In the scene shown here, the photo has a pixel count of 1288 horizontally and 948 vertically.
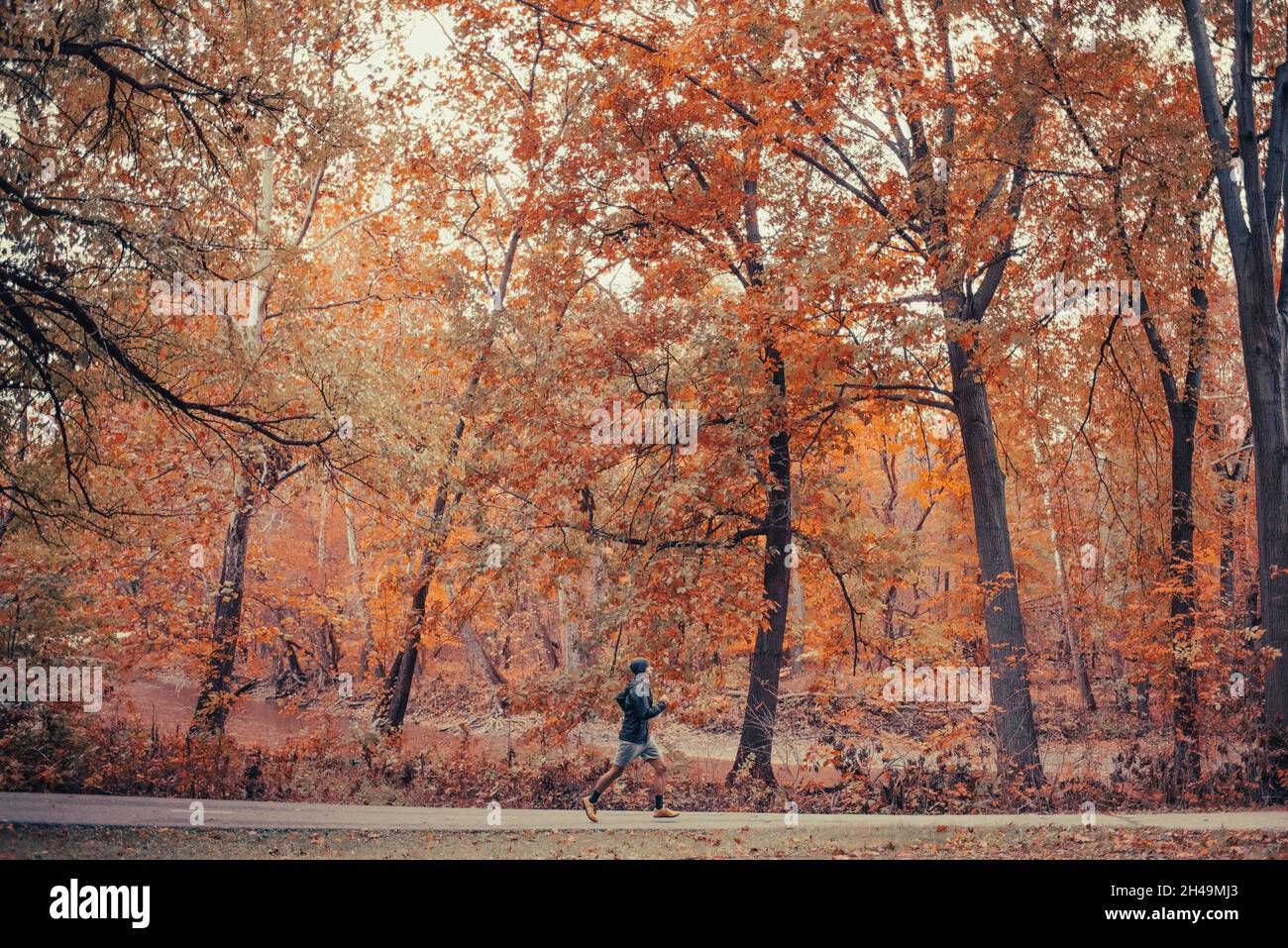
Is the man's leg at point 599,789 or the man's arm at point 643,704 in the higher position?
the man's arm at point 643,704

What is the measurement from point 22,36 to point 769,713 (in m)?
13.9

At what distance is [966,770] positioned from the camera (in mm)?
15219

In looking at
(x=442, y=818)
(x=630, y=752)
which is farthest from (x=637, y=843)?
(x=442, y=818)

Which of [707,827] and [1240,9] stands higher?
[1240,9]

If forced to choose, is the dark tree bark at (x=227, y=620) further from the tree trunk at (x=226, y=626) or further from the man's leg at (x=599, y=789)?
the man's leg at (x=599, y=789)

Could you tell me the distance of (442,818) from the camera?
40.4 feet

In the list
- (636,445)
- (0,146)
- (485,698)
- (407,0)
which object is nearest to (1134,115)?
(636,445)

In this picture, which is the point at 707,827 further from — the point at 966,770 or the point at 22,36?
the point at 22,36

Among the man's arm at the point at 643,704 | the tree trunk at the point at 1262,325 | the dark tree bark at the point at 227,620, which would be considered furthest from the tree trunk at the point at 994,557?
the dark tree bark at the point at 227,620

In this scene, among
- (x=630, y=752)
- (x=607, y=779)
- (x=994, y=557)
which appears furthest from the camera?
(x=994, y=557)

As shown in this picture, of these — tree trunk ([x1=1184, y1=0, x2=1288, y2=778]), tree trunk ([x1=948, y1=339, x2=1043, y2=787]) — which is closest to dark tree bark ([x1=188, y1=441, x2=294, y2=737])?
tree trunk ([x1=948, y1=339, x2=1043, y2=787])

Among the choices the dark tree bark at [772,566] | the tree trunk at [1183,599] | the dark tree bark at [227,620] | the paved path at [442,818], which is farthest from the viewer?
the dark tree bark at [227,620]

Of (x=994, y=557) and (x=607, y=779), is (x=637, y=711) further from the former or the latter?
(x=994, y=557)

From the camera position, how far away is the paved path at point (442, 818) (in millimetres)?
11102
